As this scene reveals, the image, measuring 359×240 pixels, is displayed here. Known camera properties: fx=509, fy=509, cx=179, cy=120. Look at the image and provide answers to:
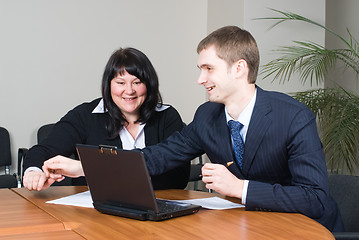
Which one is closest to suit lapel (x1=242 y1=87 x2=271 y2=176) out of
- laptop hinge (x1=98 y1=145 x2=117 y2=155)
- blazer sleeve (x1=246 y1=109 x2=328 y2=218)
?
blazer sleeve (x1=246 y1=109 x2=328 y2=218)

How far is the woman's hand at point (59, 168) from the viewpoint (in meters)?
2.10

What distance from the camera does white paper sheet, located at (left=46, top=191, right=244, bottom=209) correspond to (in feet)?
6.19

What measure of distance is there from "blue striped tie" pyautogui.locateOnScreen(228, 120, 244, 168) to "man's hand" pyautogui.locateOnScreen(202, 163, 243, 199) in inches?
10.3

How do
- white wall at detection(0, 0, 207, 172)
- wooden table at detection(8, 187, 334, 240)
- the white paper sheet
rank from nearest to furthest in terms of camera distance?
1. wooden table at detection(8, 187, 334, 240)
2. the white paper sheet
3. white wall at detection(0, 0, 207, 172)

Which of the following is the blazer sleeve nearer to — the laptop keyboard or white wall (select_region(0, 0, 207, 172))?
the laptop keyboard

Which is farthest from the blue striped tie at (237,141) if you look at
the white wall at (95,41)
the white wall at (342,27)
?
the white wall at (342,27)

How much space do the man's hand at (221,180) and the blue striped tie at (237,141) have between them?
26cm

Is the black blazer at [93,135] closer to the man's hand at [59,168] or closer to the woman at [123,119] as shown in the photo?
the woman at [123,119]

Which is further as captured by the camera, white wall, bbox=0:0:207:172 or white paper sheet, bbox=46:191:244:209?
white wall, bbox=0:0:207:172

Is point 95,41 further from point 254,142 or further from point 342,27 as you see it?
point 254,142

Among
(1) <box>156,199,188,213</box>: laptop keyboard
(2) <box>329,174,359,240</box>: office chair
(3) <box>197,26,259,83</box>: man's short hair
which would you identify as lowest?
(2) <box>329,174,359,240</box>: office chair

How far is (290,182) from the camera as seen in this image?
2.05 meters

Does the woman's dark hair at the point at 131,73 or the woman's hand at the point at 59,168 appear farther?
the woman's dark hair at the point at 131,73

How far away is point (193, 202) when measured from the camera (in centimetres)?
197
